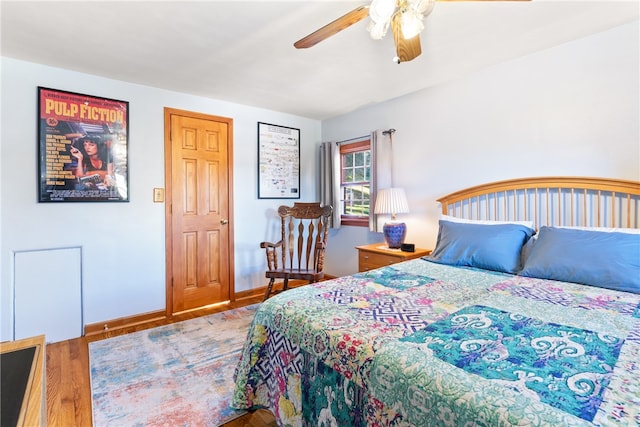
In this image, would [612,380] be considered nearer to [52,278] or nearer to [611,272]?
[611,272]

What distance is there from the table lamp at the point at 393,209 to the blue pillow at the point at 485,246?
0.65 m

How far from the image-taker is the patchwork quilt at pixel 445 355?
80 cm

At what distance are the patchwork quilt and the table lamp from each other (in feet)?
4.09

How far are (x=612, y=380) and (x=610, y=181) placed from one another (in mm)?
1782

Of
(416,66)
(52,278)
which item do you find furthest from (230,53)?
(52,278)

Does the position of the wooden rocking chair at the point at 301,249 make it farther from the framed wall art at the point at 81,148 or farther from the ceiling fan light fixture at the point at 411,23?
the ceiling fan light fixture at the point at 411,23

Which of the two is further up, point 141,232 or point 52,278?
point 141,232

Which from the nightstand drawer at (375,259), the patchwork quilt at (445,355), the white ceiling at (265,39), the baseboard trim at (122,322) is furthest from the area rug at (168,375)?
the white ceiling at (265,39)

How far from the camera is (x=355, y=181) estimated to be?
4.05 meters

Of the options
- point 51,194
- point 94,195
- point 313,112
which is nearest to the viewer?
point 51,194

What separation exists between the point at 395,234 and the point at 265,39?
6.78ft

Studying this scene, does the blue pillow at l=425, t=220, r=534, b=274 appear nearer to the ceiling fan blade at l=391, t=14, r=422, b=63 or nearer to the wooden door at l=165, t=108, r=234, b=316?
the ceiling fan blade at l=391, t=14, r=422, b=63

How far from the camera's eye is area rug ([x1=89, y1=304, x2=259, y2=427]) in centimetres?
169

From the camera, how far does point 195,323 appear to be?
9.68 feet
